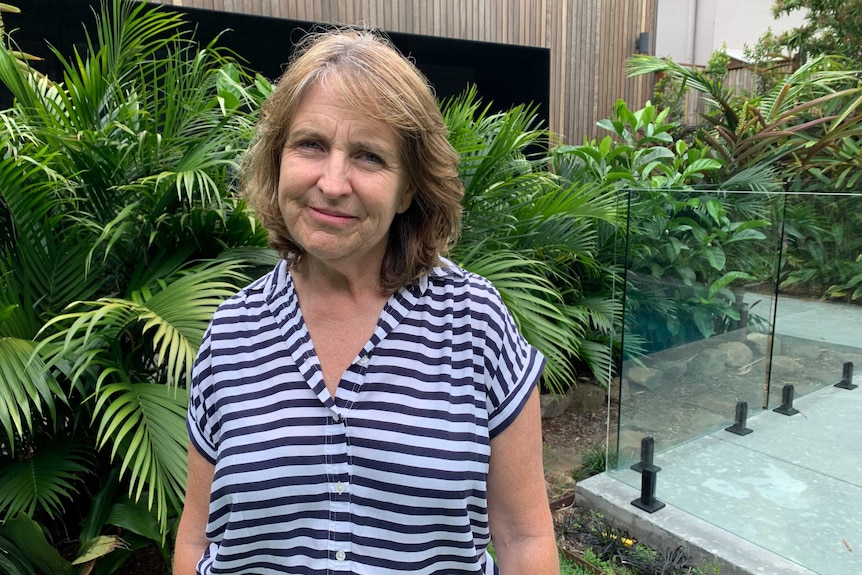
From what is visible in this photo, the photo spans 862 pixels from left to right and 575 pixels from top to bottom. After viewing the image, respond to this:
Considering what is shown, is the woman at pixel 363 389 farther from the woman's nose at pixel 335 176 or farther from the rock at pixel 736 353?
the rock at pixel 736 353

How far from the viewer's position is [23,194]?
239cm

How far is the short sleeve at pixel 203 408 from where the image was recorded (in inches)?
45.1

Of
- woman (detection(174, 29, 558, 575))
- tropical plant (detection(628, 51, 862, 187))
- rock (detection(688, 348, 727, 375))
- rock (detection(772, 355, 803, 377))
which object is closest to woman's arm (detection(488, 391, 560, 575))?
woman (detection(174, 29, 558, 575))

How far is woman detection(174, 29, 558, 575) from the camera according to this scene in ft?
3.43

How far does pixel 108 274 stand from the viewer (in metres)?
2.71

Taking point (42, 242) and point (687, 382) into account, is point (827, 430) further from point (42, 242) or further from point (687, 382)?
point (42, 242)

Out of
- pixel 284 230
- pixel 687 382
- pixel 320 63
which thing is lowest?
pixel 687 382

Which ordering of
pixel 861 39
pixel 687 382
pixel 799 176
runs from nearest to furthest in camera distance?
pixel 687 382 < pixel 799 176 < pixel 861 39

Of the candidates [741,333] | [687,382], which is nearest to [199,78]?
[687,382]

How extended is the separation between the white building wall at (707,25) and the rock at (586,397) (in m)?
7.70

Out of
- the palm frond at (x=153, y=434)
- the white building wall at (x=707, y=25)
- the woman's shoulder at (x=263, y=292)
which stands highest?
the white building wall at (x=707, y=25)

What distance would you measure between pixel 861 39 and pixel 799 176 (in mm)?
3765

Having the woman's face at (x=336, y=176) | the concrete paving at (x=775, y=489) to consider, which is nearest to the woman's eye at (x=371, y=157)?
the woman's face at (x=336, y=176)

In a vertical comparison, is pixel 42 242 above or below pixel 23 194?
below
